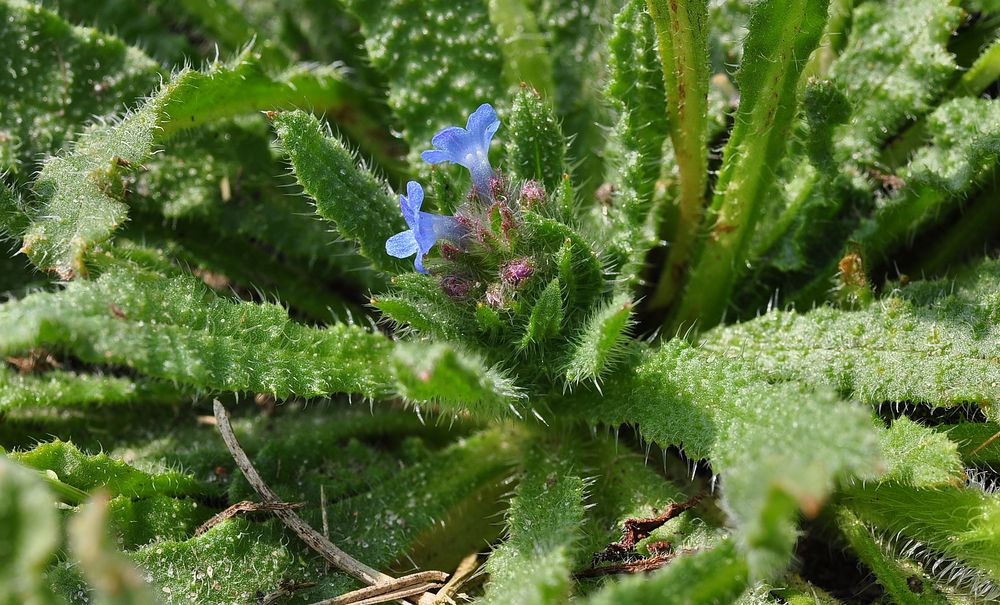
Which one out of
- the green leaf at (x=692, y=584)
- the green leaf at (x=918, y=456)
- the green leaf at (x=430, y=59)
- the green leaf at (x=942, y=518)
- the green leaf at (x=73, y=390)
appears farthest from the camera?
the green leaf at (x=430, y=59)

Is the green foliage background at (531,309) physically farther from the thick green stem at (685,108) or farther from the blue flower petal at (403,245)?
the blue flower petal at (403,245)

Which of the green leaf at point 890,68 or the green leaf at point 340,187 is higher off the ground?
the green leaf at point 890,68

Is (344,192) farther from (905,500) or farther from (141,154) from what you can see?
→ (905,500)

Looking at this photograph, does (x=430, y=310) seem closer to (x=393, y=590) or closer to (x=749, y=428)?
(x=393, y=590)

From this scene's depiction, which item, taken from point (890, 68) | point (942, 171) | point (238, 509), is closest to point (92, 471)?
point (238, 509)

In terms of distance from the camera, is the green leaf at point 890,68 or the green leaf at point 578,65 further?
the green leaf at point 578,65

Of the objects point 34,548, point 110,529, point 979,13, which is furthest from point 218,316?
point 979,13

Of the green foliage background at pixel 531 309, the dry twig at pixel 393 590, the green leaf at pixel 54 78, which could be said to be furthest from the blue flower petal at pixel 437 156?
the green leaf at pixel 54 78
